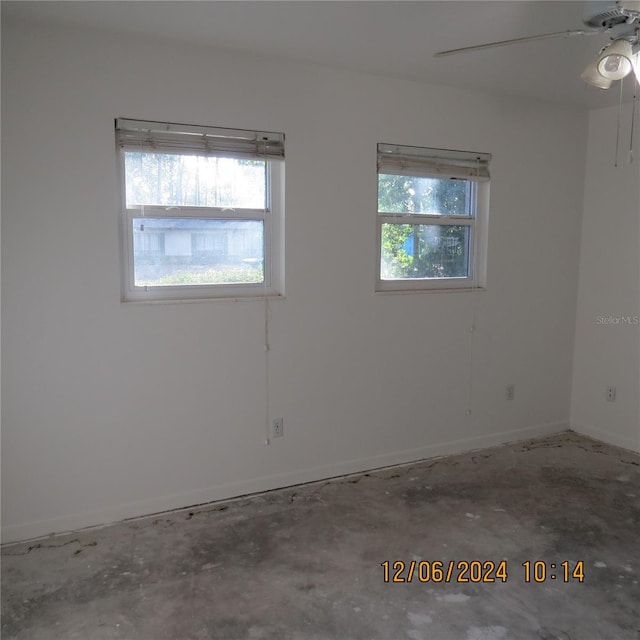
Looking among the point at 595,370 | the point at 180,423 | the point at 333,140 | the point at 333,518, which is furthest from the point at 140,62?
the point at 595,370

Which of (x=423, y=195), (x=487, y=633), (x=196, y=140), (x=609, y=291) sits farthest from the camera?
(x=609, y=291)

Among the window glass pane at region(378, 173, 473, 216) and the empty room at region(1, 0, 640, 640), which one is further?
the window glass pane at region(378, 173, 473, 216)

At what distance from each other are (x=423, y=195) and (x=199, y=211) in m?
1.51

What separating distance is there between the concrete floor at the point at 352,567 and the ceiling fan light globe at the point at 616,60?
2.05 m

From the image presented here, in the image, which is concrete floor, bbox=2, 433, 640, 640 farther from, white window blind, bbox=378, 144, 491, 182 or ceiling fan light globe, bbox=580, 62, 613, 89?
ceiling fan light globe, bbox=580, 62, 613, 89

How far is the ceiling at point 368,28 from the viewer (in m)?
2.34

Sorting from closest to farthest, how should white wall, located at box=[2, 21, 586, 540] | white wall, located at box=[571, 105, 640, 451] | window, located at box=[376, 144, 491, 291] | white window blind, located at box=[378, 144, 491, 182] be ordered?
white wall, located at box=[2, 21, 586, 540] < white window blind, located at box=[378, 144, 491, 182] < window, located at box=[376, 144, 491, 291] < white wall, located at box=[571, 105, 640, 451]

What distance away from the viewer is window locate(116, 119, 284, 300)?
9.44 feet

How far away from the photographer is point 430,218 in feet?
12.2

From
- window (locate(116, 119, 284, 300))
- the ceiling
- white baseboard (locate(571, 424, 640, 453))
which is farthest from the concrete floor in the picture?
the ceiling

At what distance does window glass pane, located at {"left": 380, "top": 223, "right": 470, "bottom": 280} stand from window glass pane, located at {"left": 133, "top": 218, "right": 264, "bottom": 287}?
0.88 meters

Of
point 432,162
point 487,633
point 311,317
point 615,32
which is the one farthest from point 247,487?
point 615,32

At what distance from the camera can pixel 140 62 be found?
2.73 metres

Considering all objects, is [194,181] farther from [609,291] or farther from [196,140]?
[609,291]
